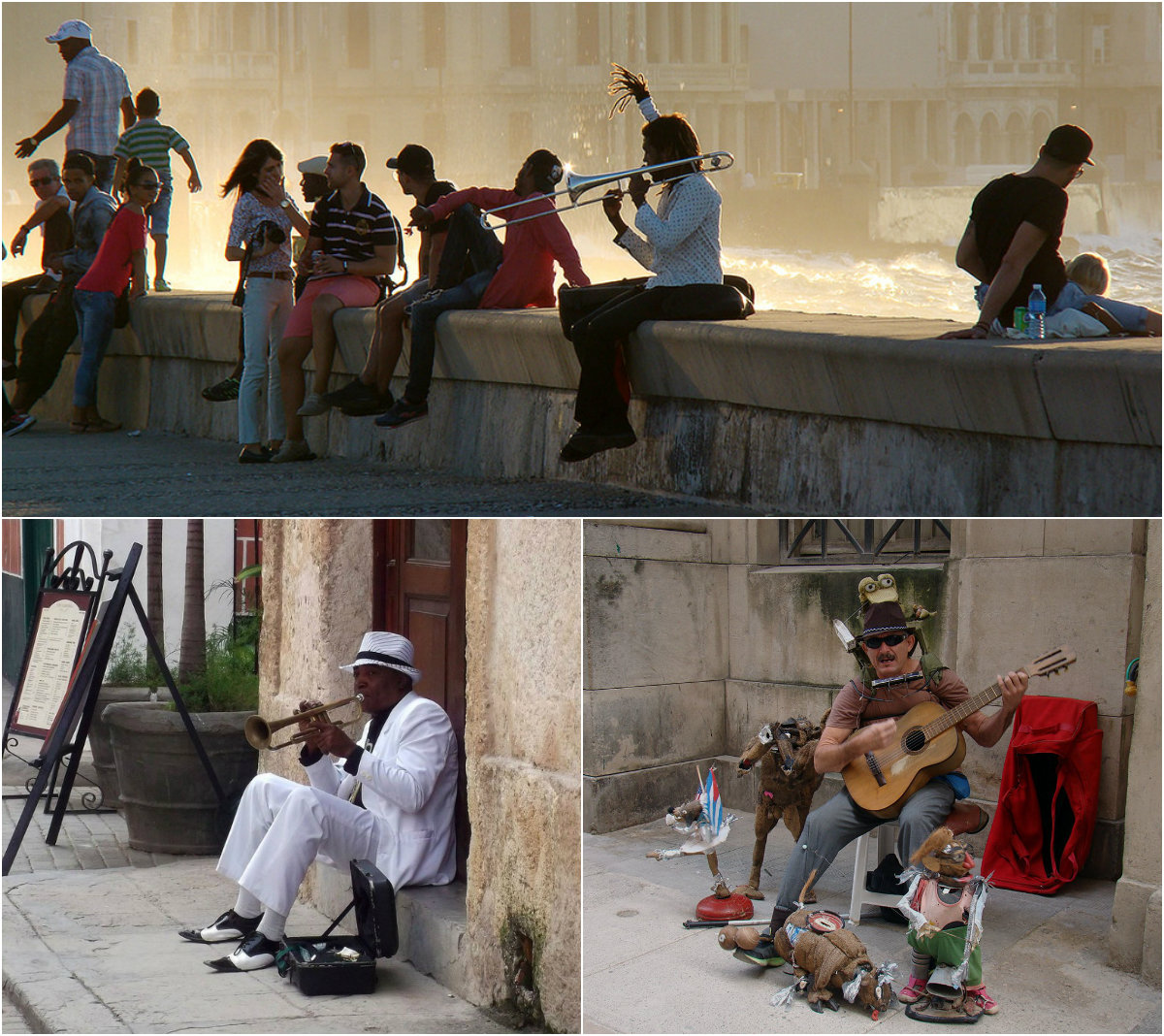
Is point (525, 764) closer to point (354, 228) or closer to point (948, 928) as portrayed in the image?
point (948, 928)

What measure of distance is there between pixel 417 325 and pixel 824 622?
2533mm

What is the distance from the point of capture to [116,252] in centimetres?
1022

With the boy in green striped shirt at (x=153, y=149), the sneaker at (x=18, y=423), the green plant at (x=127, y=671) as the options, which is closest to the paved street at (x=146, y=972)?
the green plant at (x=127, y=671)

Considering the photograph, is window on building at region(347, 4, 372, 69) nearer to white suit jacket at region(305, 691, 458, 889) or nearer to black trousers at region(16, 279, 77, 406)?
black trousers at region(16, 279, 77, 406)

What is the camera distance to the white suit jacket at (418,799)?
219 inches

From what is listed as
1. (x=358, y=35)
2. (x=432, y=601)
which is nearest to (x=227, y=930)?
(x=432, y=601)

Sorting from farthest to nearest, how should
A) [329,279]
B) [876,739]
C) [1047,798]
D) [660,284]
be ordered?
[329,279]
[660,284]
[1047,798]
[876,739]

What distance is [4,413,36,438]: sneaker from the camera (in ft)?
34.3

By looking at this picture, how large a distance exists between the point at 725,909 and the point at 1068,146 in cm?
308

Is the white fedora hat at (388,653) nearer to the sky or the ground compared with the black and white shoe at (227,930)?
nearer to the sky

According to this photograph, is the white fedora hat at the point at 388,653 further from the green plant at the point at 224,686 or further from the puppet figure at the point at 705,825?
the green plant at the point at 224,686

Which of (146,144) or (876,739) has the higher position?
(146,144)

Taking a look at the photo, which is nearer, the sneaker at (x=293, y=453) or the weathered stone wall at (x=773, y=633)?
the weathered stone wall at (x=773, y=633)

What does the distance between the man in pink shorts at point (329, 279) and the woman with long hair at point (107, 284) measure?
1.93 metres
